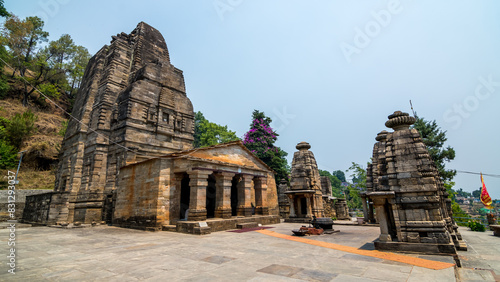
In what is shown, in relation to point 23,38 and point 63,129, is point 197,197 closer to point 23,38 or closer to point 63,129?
point 63,129

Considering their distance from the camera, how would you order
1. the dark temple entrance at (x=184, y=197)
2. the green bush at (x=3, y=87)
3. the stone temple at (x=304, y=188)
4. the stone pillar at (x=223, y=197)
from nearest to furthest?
the stone pillar at (x=223, y=197) → the stone temple at (x=304, y=188) → the dark temple entrance at (x=184, y=197) → the green bush at (x=3, y=87)

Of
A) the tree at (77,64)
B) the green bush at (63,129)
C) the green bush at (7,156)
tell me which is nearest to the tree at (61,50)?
the tree at (77,64)

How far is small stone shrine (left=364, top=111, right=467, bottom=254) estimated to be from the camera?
6766 millimetres

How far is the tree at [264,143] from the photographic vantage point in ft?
120

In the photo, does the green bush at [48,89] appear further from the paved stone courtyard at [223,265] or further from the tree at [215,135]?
the paved stone courtyard at [223,265]

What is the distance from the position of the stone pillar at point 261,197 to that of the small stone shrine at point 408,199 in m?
11.1

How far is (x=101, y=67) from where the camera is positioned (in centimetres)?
2481

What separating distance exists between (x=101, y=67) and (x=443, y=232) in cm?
3058

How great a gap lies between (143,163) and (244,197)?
752 cm

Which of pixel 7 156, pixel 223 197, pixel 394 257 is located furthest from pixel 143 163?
pixel 7 156

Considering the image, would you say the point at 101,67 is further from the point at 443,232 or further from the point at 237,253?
the point at 443,232

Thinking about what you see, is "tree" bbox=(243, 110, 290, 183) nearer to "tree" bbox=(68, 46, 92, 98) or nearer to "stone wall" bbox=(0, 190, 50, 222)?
"stone wall" bbox=(0, 190, 50, 222)

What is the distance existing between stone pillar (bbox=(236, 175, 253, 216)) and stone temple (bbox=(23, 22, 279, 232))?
0.24ft

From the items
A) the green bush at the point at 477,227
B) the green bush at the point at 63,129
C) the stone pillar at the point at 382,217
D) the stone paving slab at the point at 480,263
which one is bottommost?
the green bush at the point at 477,227
